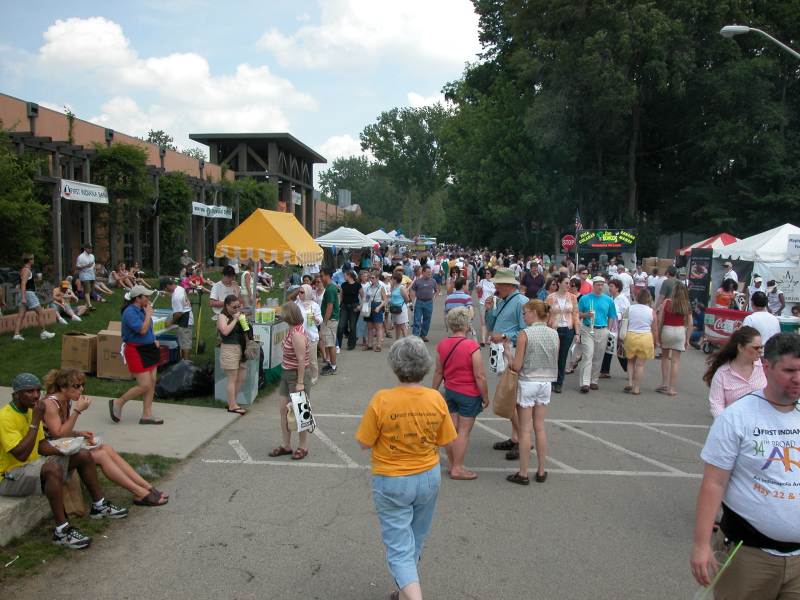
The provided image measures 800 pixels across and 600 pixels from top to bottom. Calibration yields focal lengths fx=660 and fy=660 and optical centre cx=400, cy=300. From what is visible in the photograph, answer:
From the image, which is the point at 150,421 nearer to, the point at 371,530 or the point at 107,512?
the point at 107,512

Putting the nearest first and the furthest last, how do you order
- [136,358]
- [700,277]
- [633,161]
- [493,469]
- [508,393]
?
[508,393] < [493,469] < [136,358] < [700,277] < [633,161]

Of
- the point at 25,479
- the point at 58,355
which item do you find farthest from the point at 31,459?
the point at 58,355

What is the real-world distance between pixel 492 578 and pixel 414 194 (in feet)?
333

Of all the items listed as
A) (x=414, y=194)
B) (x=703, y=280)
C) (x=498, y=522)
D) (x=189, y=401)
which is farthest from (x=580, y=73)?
(x=414, y=194)

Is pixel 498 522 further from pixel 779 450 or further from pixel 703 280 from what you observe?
pixel 703 280

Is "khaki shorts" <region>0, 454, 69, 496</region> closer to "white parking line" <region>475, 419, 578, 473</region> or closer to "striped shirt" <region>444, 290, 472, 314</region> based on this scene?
"white parking line" <region>475, 419, 578, 473</region>

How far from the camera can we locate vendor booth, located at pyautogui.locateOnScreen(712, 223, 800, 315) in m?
16.6

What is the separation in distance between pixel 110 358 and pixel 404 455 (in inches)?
296

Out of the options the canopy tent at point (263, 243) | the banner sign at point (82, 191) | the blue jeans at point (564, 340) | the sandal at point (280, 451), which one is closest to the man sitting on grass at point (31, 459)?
the sandal at point (280, 451)

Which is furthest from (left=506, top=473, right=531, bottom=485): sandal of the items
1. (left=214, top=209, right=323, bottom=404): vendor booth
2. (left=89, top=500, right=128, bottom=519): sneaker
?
(left=214, top=209, right=323, bottom=404): vendor booth

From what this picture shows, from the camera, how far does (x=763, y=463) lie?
9.23 feet

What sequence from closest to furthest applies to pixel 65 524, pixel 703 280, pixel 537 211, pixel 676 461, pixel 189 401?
pixel 65 524 < pixel 676 461 < pixel 189 401 < pixel 703 280 < pixel 537 211

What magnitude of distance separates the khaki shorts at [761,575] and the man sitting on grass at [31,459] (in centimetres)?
413

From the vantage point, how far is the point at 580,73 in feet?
112
